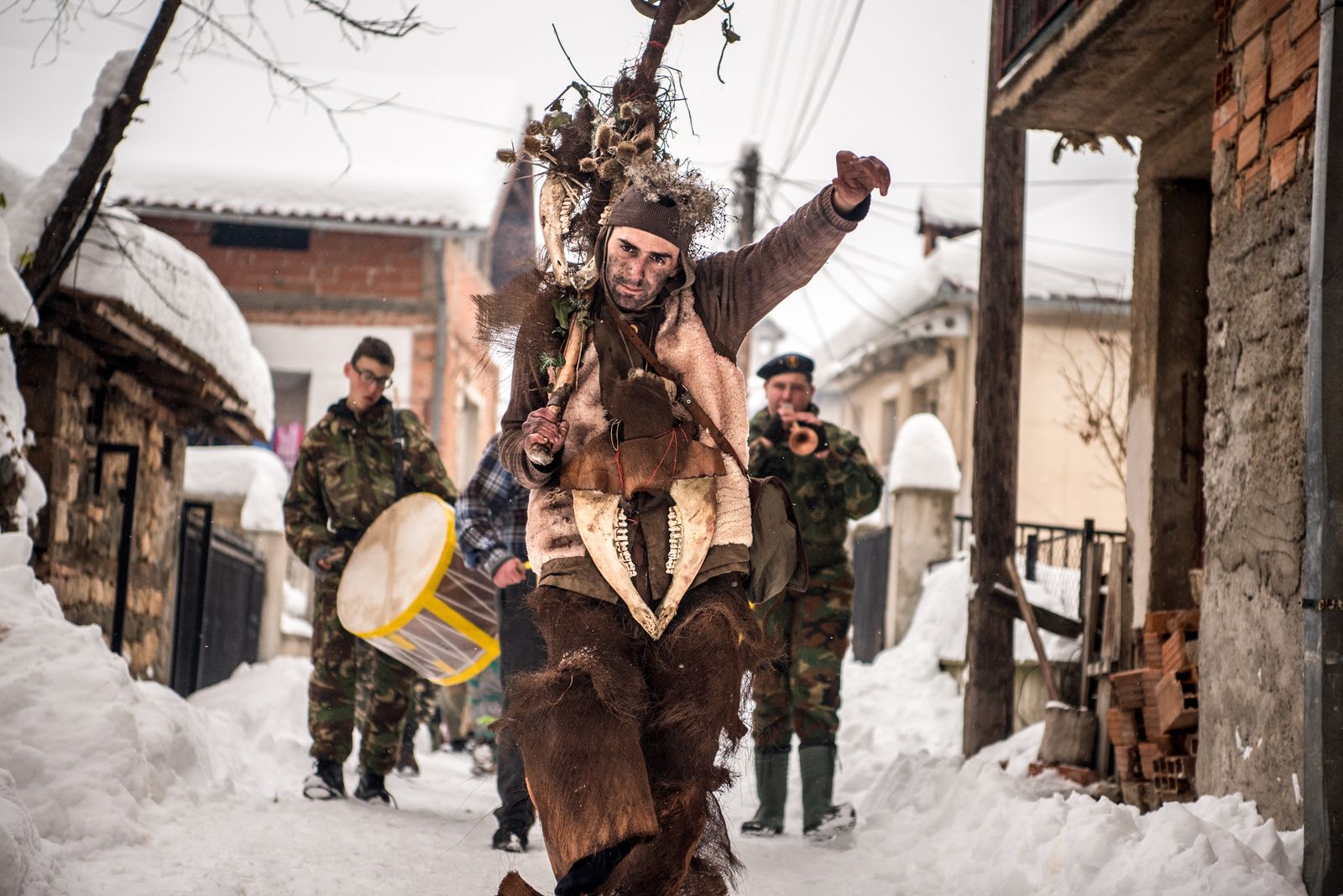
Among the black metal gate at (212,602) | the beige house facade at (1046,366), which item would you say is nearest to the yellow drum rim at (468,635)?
the black metal gate at (212,602)

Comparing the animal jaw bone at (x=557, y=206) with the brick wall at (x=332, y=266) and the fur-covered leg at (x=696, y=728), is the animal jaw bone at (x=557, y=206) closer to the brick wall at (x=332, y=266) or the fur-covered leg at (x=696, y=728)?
the fur-covered leg at (x=696, y=728)

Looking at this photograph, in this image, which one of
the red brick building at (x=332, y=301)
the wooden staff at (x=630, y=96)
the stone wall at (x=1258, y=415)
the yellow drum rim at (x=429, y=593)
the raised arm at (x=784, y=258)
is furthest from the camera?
the red brick building at (x=332, y=301)

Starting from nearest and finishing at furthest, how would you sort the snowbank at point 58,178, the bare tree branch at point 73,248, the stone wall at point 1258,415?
the stone wall at point 1258,415
the bare tree branch at point 73,248
the snowbank at point 58,178

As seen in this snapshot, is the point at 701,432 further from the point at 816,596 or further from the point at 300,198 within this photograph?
the point at 300,198

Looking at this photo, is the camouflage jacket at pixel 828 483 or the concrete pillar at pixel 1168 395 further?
the concrete pillar at pixel 1168 395

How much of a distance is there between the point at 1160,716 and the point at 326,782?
3.66 m

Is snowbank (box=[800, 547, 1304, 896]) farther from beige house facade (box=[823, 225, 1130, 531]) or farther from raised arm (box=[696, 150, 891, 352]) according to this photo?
beige house facade (box=[823, 225, 1130, 531])

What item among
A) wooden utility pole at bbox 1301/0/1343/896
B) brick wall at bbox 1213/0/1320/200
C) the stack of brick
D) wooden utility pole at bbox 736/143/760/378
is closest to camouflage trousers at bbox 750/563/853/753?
the stack of brick

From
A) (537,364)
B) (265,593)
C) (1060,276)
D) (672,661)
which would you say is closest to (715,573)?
(672,661)

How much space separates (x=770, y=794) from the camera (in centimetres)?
637

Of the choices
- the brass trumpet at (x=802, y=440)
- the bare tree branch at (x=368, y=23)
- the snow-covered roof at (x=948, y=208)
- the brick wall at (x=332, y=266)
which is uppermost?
the snow-covered roof at (x=948, y=208)

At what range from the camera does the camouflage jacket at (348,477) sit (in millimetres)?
6828

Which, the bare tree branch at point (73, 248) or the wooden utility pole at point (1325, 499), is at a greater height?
the bare tree branch at point (73, 248)

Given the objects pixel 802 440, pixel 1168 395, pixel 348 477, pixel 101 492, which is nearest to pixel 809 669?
pixel 802 440
